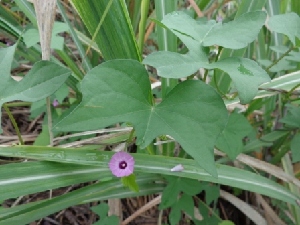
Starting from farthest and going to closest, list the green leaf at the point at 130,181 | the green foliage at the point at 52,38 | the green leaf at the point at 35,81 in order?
the green foliage at the point at 52,38 → the green leaf at the point at 130,181 → the green leaf at the point at 35,81

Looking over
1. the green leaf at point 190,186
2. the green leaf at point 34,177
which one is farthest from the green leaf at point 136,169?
the green leaf at point 190,186

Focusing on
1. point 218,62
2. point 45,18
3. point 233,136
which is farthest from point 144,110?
point 233,136

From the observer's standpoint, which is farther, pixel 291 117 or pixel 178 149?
pixel 178 149

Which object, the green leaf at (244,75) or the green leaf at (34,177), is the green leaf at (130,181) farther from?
the green leaf at (244,75)

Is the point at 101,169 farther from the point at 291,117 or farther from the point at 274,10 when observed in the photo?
the point at 274,10

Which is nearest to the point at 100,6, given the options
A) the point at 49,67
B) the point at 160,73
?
the point at 49,67

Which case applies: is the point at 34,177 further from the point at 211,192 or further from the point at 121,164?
the point at 211,192
